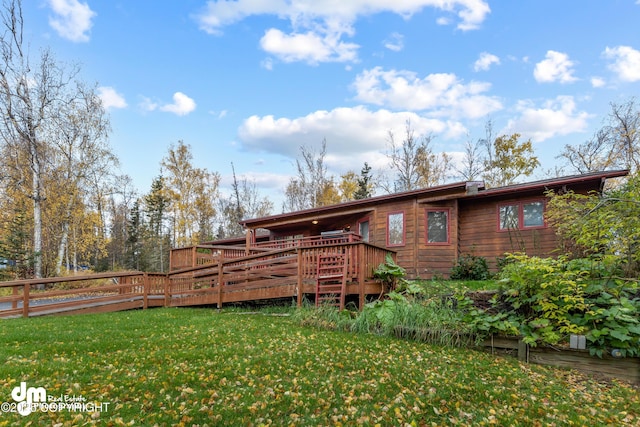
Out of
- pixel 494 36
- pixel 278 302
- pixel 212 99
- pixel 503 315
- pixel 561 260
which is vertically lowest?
pixel 278 302

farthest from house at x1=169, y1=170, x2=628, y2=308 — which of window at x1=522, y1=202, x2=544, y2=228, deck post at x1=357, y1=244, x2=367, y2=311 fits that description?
deck post at x1=357, y1=244, x2=367, y2=311

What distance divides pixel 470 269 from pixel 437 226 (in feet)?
5.86

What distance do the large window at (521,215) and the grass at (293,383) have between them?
24.5 feet

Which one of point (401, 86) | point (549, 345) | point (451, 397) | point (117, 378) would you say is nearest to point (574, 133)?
point (401, 86)

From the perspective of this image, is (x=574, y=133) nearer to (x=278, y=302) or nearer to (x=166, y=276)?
(x=278, y=302)

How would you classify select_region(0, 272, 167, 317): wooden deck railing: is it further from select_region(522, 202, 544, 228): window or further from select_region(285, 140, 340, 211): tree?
select_region(285, 140, 340, 211): tree

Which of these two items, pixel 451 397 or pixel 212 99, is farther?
pixel 212 99

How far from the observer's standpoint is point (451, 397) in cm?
343

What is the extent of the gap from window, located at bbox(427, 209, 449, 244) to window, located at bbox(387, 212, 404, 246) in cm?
95

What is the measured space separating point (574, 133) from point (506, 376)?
24.9m

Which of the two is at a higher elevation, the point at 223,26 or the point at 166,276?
the point at 223,26

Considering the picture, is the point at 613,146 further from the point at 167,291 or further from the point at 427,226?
the point at 167,291

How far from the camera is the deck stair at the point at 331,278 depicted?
24.6 ft

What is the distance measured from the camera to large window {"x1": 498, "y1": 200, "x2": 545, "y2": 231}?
1084cm
